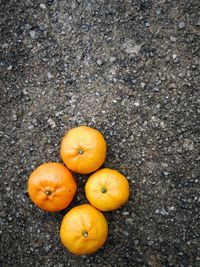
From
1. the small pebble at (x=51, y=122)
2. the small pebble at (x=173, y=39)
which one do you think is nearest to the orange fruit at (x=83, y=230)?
the small pebble at (x=51, y=122)

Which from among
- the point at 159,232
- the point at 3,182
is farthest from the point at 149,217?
the point at 3,182

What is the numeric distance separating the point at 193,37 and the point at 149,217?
3.61ft

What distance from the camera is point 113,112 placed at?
2.34 metres

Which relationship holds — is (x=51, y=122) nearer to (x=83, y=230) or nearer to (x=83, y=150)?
(x=83, y=150)

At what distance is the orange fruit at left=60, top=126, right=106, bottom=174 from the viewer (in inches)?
80.5

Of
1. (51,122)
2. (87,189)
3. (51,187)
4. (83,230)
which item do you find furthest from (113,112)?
(83,230)

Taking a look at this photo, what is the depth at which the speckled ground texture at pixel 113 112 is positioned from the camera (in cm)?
229

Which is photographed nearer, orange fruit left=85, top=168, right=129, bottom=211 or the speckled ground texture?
orange fruit left=85, top=168, right=129, bottom=211

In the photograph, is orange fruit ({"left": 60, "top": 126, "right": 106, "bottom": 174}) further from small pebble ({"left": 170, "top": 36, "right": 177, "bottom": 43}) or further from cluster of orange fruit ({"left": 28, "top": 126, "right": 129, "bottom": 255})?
small pebble ({"left": 170, "top": 36, "right": 177, "bottom": 43})

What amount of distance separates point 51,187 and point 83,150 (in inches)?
10.2

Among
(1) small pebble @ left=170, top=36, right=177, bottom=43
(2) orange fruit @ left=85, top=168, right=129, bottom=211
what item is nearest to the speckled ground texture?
(1) small pebble @ left=170, top=36, right=177, bottom=43

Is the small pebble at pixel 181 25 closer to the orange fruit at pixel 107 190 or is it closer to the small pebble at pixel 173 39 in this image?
the small pebble at pixel 173 39

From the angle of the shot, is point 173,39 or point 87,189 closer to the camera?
point 87,189

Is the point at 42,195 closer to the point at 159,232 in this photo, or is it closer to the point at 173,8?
the point at 159,232
